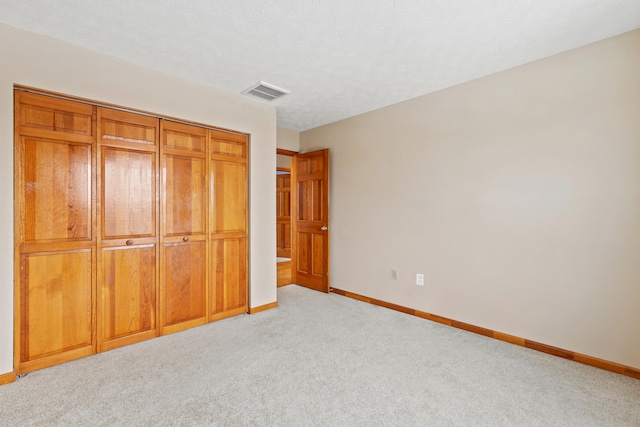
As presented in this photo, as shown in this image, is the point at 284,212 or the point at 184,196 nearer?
the point at 184,196

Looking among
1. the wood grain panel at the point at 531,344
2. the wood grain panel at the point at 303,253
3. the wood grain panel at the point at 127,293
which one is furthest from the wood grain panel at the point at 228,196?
the wood grain panel at the point at 531,344

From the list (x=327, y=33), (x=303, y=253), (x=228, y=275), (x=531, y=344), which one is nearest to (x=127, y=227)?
(x=228, y=275)

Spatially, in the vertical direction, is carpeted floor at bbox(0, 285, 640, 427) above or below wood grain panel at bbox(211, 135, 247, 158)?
below

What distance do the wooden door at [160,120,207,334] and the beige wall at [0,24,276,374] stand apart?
0.27m

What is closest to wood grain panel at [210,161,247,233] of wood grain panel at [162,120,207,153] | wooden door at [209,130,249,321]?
wooden door at [209,130,249,321]

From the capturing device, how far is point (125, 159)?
2586 mm

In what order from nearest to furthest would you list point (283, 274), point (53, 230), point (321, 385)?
point (321, 385) < point (53, 230) < point (283, 274)

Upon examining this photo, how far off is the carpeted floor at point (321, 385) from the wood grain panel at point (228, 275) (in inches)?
17.6

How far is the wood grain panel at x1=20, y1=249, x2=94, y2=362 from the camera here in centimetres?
216

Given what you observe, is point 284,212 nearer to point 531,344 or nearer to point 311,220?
point 311,220

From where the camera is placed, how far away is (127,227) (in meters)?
2.61

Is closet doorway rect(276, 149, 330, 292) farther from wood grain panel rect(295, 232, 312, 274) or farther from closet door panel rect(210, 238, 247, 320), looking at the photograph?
closet door panel rect(210, 238, 247, 320)

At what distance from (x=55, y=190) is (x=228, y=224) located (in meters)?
1.47

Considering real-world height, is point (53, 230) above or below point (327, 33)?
below
